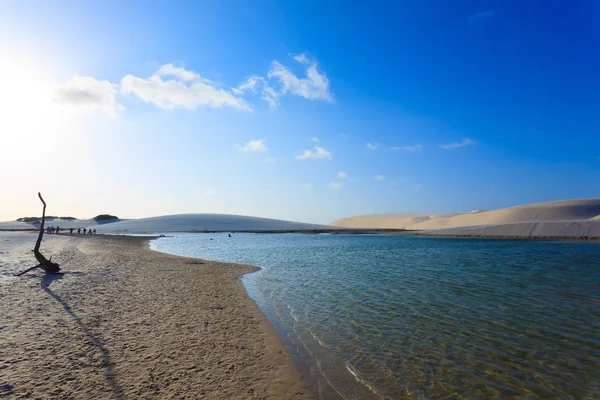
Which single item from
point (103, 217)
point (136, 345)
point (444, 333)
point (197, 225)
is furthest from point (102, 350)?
point (103, 217)

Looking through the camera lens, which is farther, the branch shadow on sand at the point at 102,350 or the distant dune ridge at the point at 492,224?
the distant dune ridge at the point at 492,224

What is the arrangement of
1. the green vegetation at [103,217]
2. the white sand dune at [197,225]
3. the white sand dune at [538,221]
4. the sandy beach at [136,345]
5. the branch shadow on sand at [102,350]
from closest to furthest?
the branch shadow on sand at [102,350] → the sandy beach at [136,345] → the white sand dune at [538,221] → the white sand dune at [197,225] → the green vegetation at [103,217]

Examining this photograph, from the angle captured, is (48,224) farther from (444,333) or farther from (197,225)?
(444,333)

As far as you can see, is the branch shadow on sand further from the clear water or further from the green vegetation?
the green vegetation

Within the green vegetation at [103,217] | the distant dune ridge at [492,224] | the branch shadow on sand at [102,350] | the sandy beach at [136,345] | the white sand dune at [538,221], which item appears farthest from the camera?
the green vegetation at [103,217]

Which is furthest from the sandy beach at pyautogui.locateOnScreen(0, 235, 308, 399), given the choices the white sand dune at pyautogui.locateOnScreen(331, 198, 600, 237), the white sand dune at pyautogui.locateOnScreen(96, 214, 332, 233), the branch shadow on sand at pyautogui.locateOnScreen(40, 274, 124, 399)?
the white sand dune at pyautogui.locateOnScreen(96, 214, 332, 233)

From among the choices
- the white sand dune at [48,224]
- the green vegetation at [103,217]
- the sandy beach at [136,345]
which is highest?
the green vegetation at [103,217]

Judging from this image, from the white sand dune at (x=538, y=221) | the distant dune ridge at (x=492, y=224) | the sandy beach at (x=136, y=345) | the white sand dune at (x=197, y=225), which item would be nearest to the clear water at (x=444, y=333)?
the sandy beach at (x=136, y=345)

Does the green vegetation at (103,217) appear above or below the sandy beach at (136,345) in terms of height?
above

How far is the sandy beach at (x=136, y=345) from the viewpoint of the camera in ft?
17.6

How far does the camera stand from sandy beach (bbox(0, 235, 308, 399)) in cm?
538

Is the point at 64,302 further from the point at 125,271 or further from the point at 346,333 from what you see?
the point at 346,333

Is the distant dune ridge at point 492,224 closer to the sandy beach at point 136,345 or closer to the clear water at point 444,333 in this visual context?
the clear water at point 444,333

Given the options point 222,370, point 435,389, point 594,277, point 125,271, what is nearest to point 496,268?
point 594,277
